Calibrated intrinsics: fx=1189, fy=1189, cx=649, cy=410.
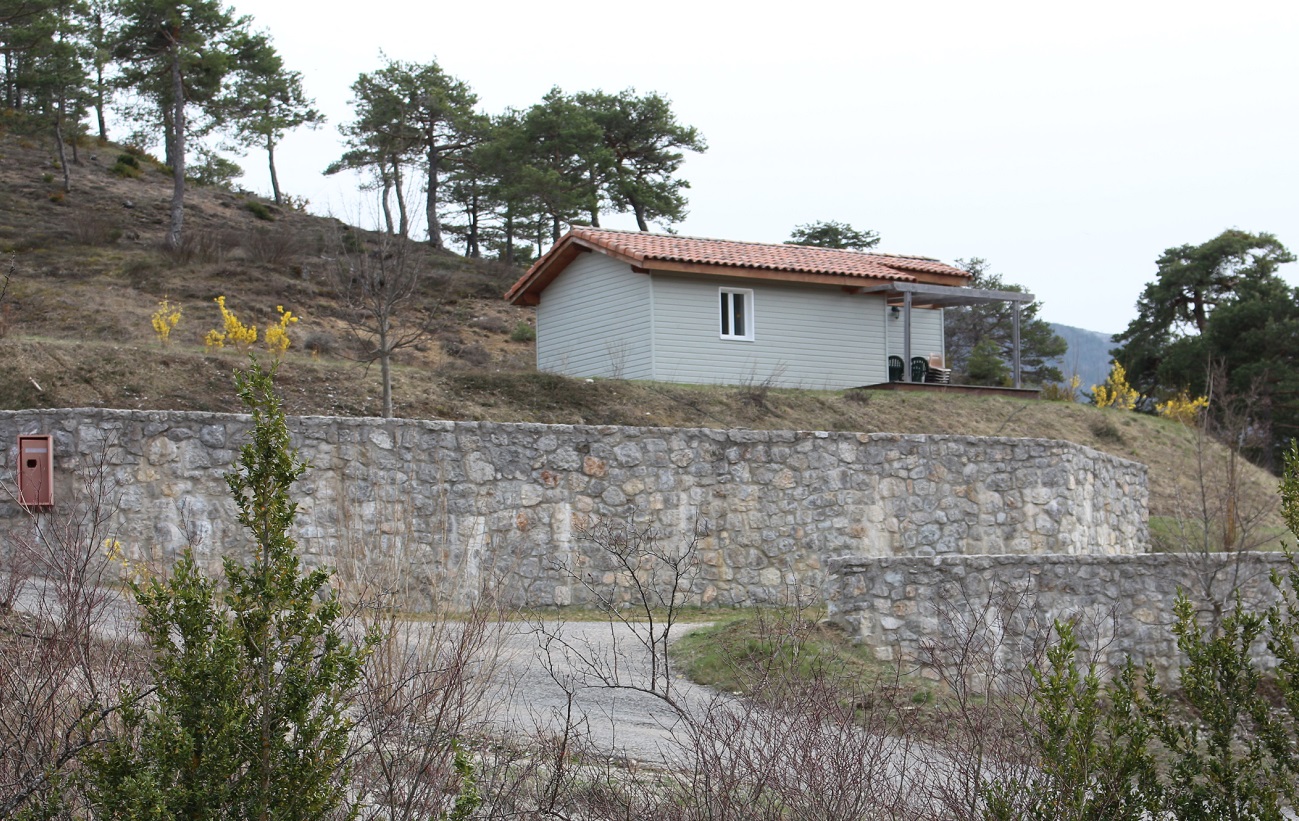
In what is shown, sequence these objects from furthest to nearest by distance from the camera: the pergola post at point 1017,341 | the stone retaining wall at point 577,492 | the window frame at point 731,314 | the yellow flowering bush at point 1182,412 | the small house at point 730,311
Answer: the yellow flowering bush at point 1182,412, the pergola post at point 1017,341, the window frame at point 731,314, the small house at point 730,311, the stone retaining wall at point 577,492

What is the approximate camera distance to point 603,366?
2477 cm

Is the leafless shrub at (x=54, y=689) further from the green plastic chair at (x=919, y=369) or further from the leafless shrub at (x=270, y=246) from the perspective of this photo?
the leafless shrub at (x=270, y=246)

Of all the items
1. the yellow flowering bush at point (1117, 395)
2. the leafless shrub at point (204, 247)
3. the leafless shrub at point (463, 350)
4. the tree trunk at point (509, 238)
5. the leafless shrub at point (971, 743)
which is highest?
the tree trunk at point (509, 238)

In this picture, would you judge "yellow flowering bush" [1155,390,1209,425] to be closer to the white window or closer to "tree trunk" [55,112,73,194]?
the white window

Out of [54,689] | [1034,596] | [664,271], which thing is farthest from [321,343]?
[54,689]

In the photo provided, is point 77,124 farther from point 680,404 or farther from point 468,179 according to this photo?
point 680,404

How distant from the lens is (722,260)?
2414 cm

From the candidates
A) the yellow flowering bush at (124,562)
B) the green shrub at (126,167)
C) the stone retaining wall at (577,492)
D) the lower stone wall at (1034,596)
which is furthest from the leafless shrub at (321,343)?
the green shrub at (126,167)

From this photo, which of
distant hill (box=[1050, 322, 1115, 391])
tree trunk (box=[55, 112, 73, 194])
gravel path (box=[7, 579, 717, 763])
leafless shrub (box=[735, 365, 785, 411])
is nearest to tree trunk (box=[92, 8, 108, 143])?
tree trunk (box=[55, 112, 73, 194])

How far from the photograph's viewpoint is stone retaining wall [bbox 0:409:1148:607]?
445 inches

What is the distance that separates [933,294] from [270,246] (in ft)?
65.7

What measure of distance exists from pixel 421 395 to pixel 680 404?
461 cm

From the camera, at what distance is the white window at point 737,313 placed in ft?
80.5

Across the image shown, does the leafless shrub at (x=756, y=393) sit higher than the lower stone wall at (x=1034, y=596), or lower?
higher
